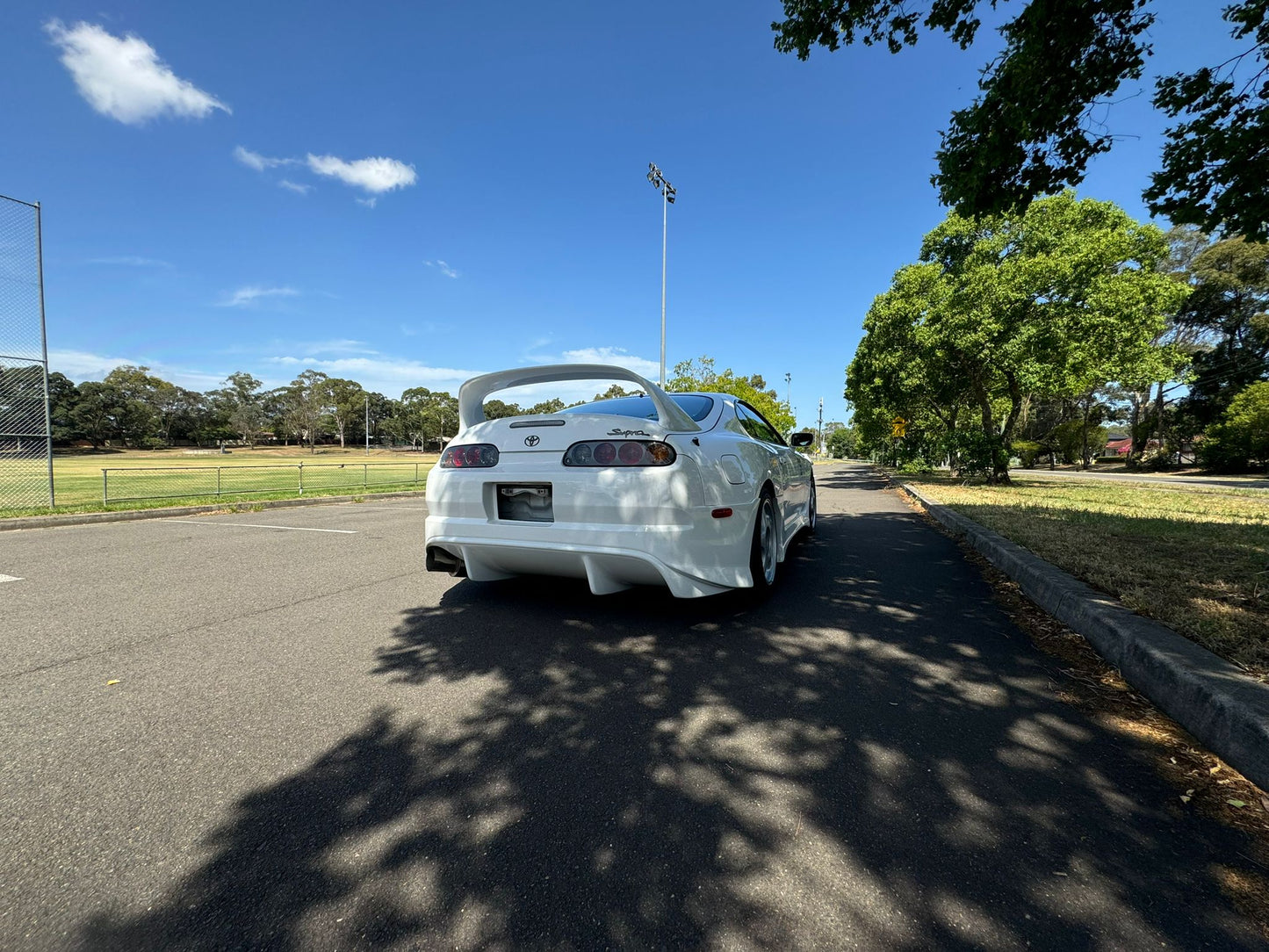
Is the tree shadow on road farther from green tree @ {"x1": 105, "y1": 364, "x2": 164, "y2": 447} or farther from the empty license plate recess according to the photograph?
green tree @ {"x1": 105, "y1": 364, "x2": 164, "y2": 447}

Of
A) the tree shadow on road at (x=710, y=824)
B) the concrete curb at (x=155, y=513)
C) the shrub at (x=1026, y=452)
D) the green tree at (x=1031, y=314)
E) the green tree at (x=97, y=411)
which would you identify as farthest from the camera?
the green tree at (x=97, y=411)

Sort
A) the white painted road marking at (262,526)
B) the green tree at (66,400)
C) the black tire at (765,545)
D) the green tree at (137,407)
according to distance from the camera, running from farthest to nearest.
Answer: the green tree at (137,407) → the green tree at (66,400) → the white painted road marking at (262,526) → the black tire at (765,545)

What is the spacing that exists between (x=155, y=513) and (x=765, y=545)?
10.5 meters

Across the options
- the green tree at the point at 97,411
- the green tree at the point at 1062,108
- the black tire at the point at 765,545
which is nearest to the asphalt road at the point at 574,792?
the black tire at the point at 765,545

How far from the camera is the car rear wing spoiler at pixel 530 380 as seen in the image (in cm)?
333

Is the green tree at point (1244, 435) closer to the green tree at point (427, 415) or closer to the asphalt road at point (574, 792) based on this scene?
the asphalt road at point (574, 792)

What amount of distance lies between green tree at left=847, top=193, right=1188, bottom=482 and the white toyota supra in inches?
508

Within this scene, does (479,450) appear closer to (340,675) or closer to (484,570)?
(484,570)

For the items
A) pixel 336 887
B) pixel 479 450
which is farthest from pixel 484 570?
pixel 336 887

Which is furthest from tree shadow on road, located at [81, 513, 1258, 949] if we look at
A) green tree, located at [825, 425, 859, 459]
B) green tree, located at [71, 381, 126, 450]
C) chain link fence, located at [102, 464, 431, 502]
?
green tree, located at [825, 425, 859, 459]

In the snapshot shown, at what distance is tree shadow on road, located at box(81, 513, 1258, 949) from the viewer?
1314mm

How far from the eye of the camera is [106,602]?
392 centimetres

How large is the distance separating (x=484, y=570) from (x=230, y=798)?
193 cm

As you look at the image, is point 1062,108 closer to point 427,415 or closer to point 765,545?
point 765,545
